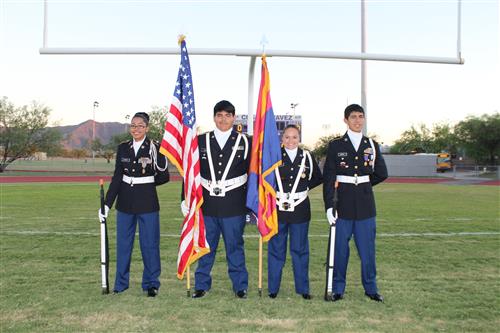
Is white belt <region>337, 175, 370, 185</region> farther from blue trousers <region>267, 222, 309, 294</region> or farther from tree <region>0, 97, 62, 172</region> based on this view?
tree <region>0, 97, 62, 172</region>

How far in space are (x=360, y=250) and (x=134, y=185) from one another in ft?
7.19

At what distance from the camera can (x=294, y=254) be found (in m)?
4.13

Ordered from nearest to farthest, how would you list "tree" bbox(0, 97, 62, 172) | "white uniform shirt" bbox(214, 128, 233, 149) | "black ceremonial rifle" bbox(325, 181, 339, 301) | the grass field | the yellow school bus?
the grass field
"black ceremonial rifle" bbox(325, 181, 339, 301)
"white uniform shirt" bbox(214, 128, 233, 149)
"tree" bbox(0, 97, 62, 172)
the yellow school bus

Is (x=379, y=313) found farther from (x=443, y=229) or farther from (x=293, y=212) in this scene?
(x=443, y=229)

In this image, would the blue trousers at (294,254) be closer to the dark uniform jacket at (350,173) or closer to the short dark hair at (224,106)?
the dark uniform jacket at (350,173)

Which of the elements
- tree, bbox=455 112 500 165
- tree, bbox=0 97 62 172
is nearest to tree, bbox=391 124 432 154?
tree, bbox=455 112 500 165

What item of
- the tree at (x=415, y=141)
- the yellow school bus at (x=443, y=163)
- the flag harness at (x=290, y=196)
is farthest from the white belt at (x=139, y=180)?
the tree at (x=415, y=141)

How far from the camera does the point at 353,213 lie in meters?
4.04

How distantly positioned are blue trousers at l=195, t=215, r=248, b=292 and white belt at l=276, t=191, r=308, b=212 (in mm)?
382

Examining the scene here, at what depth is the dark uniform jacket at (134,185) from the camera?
4.20 meters

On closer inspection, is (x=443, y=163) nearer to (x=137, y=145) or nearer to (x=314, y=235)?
(x=314, y=235)

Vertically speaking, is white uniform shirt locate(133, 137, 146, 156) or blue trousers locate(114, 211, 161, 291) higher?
white uniform shirt locate(133, 137, 146, 156)

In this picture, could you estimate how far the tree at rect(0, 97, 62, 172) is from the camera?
3869 cm

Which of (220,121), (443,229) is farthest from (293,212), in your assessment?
(443,229)
